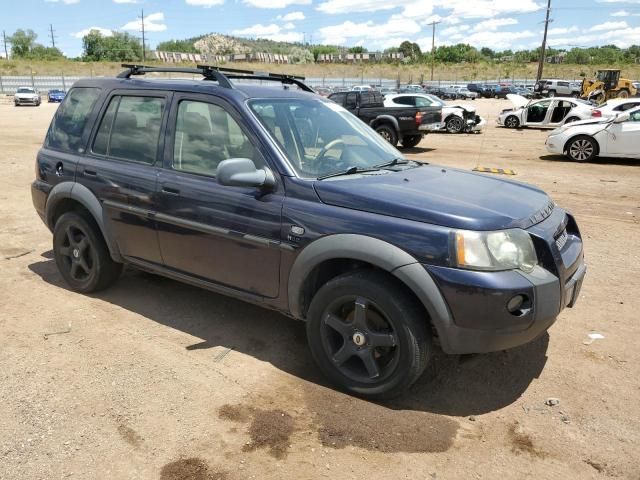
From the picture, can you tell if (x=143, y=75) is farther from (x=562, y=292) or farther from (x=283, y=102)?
(x=562, y=292)

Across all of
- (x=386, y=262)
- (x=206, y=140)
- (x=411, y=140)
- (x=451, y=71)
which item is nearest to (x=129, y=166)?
(x=206, y=140)

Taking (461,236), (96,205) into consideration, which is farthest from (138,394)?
(461,236)

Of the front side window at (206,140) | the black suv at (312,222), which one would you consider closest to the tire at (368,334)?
the black suv at (312,222)

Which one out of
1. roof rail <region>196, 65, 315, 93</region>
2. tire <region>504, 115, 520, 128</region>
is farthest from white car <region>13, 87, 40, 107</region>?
roof rail <region>196, 65, 315, 93</region>

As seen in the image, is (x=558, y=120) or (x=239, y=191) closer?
(x=239, y=191)

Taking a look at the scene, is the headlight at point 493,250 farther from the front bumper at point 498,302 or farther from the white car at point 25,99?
the white car at point 25,99

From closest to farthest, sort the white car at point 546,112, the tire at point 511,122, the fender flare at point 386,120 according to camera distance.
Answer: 1. the fender flare at point 386,120
2. the white car at point 546,112
3. the tire at point 511,122

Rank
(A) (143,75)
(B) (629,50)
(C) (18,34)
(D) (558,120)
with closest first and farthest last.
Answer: (A) (143,75)
(D) (558,120)
(C) (18,34)
(B) (629,50)

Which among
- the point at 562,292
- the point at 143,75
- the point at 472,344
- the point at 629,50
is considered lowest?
the point at 472,344

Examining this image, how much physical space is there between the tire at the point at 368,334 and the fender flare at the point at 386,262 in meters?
0.11

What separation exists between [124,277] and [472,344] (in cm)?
367

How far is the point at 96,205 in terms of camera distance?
446cm

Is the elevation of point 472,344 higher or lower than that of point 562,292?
lower

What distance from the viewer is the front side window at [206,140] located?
12.2 ft
